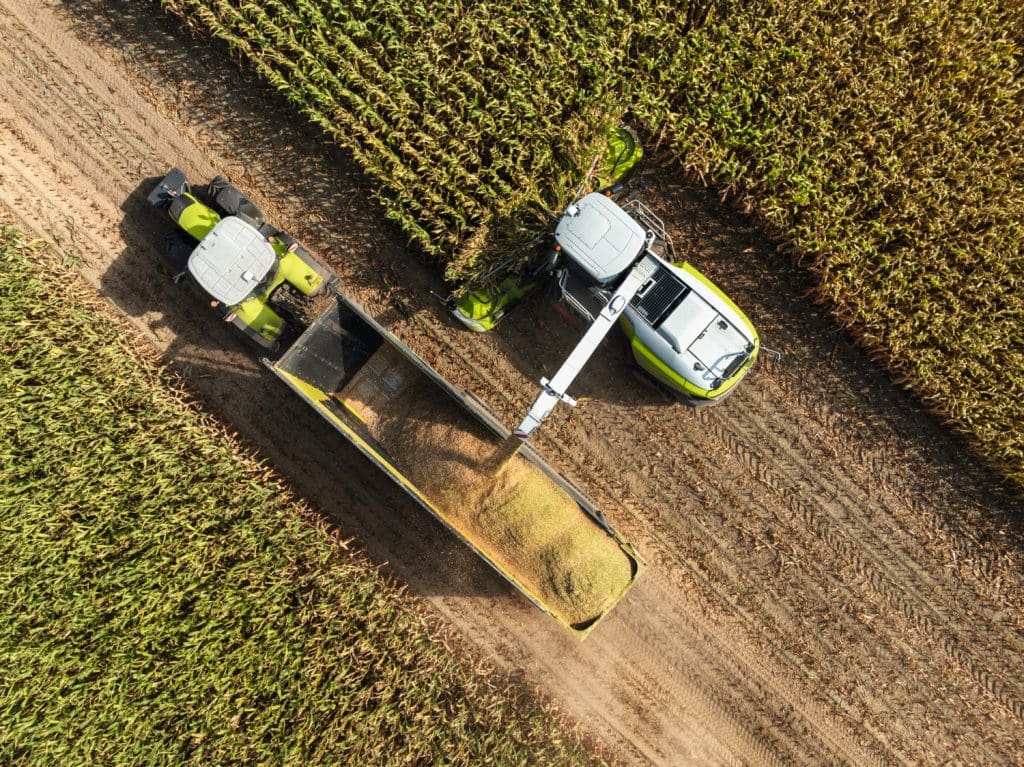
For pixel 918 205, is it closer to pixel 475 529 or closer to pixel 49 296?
pixel 475 529

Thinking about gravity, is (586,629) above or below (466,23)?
below

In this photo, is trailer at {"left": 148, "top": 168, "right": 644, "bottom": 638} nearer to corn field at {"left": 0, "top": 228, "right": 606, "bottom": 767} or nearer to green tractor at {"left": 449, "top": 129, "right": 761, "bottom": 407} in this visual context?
green tractor at {"left": 449, "top": 129, "right": 761, "bottom": 407}

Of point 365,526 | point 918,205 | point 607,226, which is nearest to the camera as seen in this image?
point 607,226

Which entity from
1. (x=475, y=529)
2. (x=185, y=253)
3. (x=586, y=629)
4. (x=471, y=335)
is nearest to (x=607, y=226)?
(x=471, y=335)

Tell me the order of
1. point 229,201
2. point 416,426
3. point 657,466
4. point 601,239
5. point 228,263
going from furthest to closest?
point 657,466 < point 229,201 < point 416,426 < point 228,263 < point 601,239

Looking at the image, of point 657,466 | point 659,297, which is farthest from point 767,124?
point 657,466

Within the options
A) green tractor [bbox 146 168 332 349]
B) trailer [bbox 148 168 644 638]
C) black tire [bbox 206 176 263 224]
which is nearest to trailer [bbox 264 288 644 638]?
trailer [bbox 148 168 644 638]

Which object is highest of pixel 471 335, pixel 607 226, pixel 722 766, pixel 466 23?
pixel 466 23

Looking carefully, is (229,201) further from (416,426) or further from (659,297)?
(659,297)
